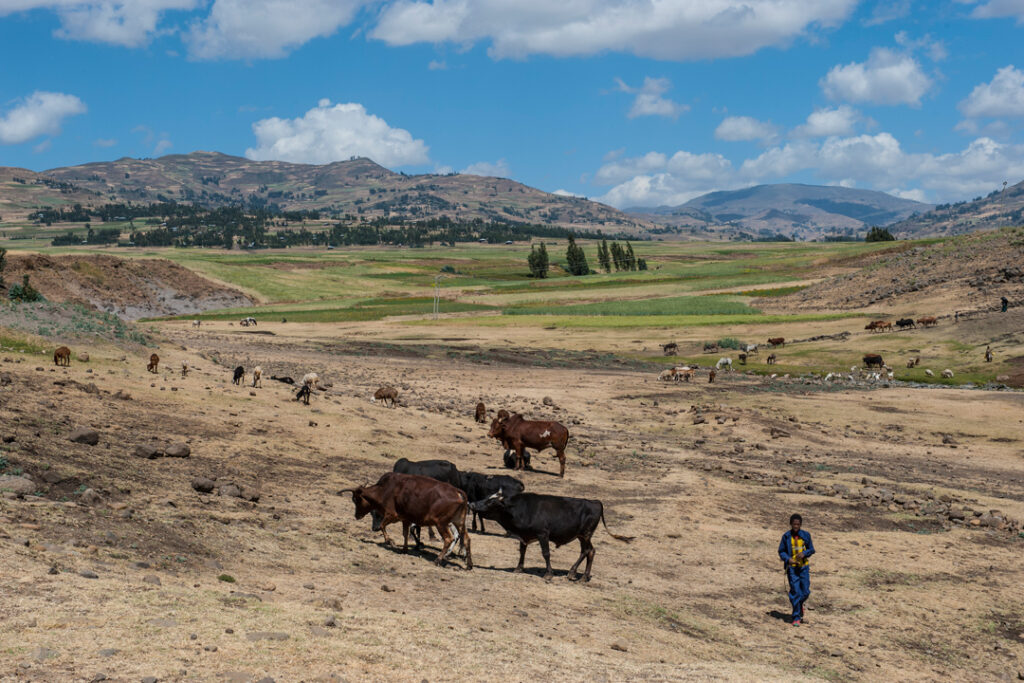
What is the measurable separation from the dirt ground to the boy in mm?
423

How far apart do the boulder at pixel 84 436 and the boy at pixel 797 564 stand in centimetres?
Result: 1470

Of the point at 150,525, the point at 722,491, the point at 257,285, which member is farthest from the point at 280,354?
the point at 257,285

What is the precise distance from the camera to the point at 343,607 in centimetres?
1144

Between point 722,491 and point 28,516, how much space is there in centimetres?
1734

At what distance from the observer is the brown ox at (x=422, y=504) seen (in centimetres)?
1460

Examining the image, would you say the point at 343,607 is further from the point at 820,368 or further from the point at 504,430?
the point at 820,368

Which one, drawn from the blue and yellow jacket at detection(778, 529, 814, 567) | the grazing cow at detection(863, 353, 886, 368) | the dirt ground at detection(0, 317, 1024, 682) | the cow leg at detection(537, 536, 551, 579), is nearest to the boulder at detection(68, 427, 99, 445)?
the dirt ground at detection(0, 317, 1024, 682)

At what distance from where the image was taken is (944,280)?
8806 cm

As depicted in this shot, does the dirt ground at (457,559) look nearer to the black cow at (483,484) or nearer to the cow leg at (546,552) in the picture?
the cow leg at (546,552)

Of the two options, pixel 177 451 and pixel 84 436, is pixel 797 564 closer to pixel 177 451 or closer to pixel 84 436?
pixel 177 451

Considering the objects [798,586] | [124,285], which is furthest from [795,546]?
[124,285]

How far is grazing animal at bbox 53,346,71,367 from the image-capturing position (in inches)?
1104

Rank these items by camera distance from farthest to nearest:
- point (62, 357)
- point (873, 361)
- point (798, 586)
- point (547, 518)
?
point (873, 361), point (62, 357), point (547, 518), point (798, 586)

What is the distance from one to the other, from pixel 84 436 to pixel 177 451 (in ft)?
6.49
